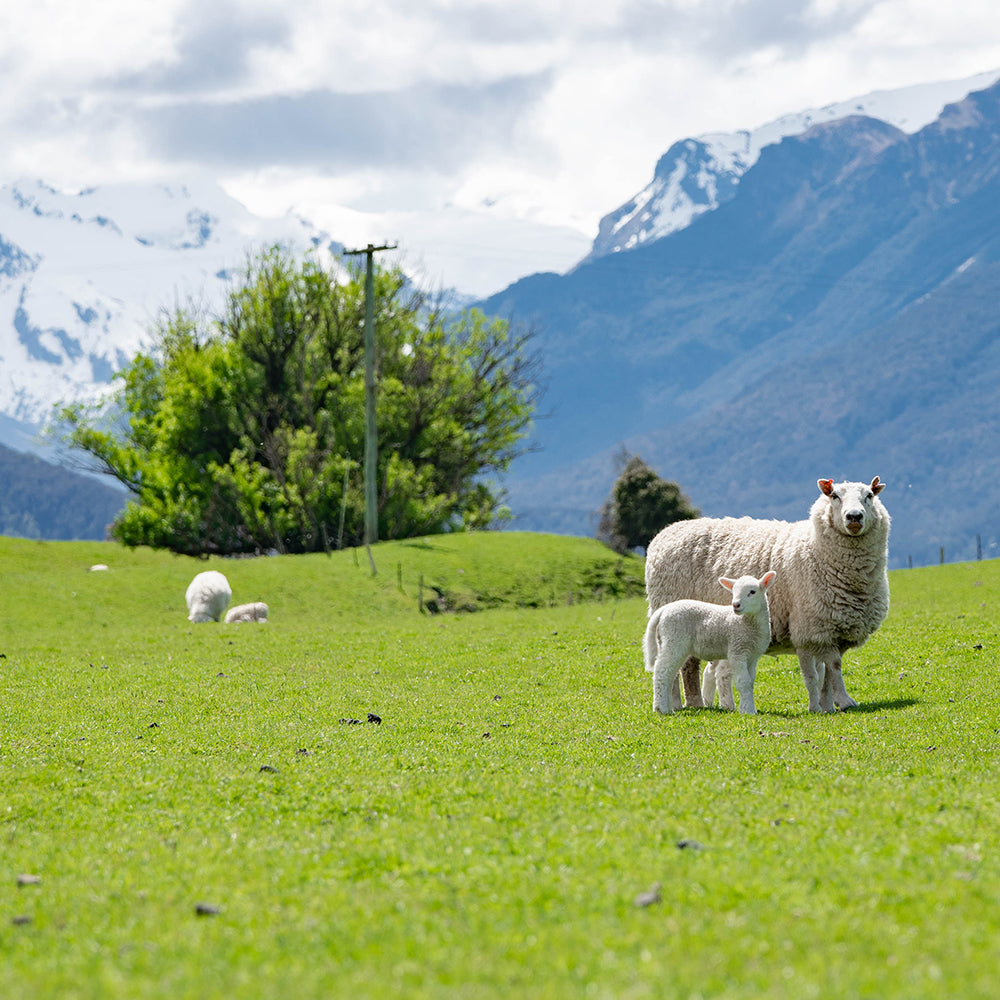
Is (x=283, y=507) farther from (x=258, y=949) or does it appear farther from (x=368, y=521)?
(x=258, y=949)

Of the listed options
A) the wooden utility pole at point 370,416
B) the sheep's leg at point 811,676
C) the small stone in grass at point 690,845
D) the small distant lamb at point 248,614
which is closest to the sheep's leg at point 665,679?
the sheep's leg at point 811,676

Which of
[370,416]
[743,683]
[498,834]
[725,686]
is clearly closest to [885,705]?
[725,686]

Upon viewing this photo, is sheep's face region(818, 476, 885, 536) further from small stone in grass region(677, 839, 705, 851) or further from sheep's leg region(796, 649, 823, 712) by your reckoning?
small stone in grass region(677, 839, 705, 851)

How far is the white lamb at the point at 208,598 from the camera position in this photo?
35.0 metres

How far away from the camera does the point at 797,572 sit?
16.6 m

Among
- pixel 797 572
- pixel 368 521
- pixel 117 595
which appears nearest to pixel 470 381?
pixel 368 521

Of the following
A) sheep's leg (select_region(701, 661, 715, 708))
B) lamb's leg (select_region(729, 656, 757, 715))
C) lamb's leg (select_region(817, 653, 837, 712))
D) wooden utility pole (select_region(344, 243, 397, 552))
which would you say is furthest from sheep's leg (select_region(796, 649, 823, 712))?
wooden utility pole (select_region(344, 243, 397, 552))

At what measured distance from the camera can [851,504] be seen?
619 inches

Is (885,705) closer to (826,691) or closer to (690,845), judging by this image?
(826,691)

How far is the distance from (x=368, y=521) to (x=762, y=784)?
4172cm

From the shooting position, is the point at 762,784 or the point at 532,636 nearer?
the point at 762,784

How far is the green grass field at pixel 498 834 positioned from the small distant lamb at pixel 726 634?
0.66 meters

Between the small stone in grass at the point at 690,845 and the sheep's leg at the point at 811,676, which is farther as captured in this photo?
the sheep's leg at the point at 811,676

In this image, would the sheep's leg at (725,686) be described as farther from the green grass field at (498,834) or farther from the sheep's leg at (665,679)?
the green grass field at (498,834)
